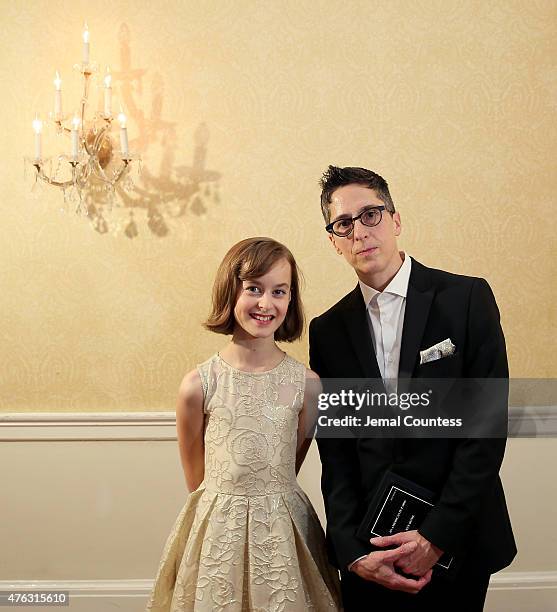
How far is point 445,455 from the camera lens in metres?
1.72

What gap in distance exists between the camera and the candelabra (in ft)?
8.77

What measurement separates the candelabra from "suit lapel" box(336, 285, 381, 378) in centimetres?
126

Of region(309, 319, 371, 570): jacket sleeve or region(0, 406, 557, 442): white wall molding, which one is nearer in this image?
region(309, 319, 371, 570): jacket sleeve

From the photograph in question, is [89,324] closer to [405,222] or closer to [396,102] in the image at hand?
[405,222]

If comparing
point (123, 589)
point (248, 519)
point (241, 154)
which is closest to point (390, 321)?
point (248, 519)

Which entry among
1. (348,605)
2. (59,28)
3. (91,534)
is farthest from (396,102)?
(91,534)

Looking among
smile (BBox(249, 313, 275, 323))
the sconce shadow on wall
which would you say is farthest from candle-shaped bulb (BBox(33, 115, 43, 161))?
smile (BBox(249, 313, 275, 323))

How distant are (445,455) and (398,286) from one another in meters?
0.43

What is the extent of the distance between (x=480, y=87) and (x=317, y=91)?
65cm

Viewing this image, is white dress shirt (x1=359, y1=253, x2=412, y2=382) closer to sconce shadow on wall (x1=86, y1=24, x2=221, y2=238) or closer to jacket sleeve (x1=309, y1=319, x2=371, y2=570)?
jacket sleeve (x1=309, y1=319, x2=371, y2=570)

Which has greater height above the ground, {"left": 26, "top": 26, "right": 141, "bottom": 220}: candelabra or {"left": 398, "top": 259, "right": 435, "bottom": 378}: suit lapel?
{"left": 26, "top": 26, "right": 141, "bottom": 220}: candelabra

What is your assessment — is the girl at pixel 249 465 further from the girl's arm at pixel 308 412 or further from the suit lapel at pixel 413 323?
the suit lapel at pixel 413 323

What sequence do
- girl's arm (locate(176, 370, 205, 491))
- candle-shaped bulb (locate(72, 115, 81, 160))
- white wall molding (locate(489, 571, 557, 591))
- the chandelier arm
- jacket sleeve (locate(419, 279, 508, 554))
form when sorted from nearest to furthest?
jacket sleeve (locate(419, 279, 508, 554)) < girl's arm (locate(176, 370, 205, 491)) < candle-shaped bulb (locate(72, 115, 81, 160)) < the chandelier arm < white wall molding (locate(489, 571, 557, 591))

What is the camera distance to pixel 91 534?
284 centimetres
